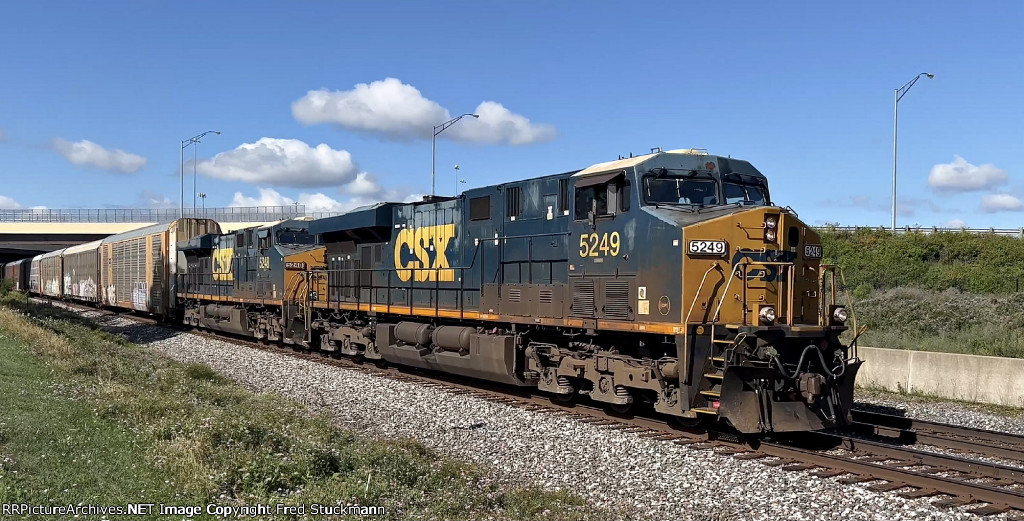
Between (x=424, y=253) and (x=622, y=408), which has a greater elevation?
(x=424, y=253)

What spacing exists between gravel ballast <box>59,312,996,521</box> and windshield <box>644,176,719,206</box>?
299 cm

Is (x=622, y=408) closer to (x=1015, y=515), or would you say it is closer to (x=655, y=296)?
(x=655, y=296)

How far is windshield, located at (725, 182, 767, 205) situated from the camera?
33.4 feet

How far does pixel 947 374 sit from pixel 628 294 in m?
6.85

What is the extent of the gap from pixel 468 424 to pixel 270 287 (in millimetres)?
12191

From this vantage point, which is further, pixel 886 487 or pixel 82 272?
pixel 82 272

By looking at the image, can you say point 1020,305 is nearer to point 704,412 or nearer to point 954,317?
point 954,317

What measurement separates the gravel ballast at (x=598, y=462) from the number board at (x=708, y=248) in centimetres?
228

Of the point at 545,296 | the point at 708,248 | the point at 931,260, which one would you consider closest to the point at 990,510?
the point at 708,248

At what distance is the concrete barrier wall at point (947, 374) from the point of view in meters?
12.3

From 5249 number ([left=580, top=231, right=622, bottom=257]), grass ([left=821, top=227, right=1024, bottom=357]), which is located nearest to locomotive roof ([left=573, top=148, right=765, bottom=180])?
5249 number ([left=580, top=231, right=622, bottom=257])

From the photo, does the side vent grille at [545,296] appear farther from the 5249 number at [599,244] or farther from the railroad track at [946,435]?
the railroad track at [946,435]

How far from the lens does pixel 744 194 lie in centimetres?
1030

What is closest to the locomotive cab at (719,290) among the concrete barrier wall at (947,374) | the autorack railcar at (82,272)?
the concrete barrier wall at (947,374)
